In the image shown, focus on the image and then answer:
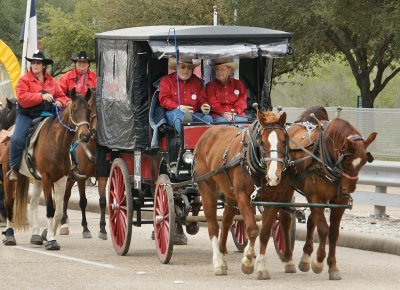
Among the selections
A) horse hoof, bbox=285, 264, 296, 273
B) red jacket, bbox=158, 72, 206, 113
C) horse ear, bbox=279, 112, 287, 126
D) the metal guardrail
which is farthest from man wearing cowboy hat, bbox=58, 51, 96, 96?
horse ear, bbox=279, 112, 287, 126

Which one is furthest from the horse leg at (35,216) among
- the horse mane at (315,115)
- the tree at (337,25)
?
the tree at (337,25)

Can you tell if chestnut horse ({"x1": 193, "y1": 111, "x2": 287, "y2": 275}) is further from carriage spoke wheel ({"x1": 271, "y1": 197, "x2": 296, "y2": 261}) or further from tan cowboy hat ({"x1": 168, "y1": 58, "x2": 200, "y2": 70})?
tan cowboy hat ({"x1": 168, "y1": 58, "x2": 200, "y2": 70})

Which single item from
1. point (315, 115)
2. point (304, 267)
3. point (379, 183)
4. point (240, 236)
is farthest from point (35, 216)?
point (379, 183)

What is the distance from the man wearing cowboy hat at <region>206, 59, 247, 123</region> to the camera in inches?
574

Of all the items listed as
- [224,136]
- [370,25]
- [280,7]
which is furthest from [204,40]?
[280,7]

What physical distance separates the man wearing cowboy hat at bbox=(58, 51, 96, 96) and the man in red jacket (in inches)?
57.3

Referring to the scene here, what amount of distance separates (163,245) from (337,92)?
6175 cm

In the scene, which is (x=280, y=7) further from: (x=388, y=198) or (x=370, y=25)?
(x=388, y=198)

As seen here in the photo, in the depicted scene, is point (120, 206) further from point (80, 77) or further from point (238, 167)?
point (80, 77)

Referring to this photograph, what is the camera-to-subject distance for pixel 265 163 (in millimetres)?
11898

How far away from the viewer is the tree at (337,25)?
1304 inches

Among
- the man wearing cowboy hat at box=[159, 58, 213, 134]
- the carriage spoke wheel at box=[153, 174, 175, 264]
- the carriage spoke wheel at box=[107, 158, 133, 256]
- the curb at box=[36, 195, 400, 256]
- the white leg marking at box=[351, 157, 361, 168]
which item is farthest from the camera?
the curb at box=[36, 195, 400, 256]

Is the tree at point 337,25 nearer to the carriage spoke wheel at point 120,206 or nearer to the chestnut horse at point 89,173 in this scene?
the chestnut horse at point 89,173

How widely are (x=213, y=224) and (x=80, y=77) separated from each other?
5.53m
